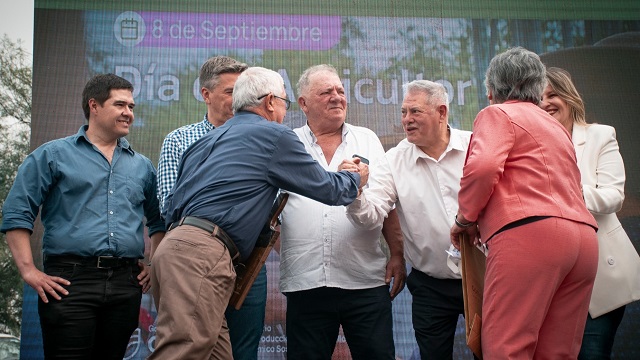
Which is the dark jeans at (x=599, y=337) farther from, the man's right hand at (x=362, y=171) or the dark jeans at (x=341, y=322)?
the man's right hand at (x=362, y=171)

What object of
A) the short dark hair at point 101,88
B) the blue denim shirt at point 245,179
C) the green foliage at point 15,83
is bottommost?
the blue denim shirt at point 245,179

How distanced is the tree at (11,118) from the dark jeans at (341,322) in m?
2.24

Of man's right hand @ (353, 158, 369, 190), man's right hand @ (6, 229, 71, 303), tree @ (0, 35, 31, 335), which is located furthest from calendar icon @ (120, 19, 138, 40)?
man's right hand @ (353, 158, 369, 190)

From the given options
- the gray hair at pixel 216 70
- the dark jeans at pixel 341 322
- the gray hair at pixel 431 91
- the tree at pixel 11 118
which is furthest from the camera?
the tree at pixel 11 118

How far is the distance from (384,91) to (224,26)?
1117 mm

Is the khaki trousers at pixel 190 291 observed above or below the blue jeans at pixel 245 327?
above

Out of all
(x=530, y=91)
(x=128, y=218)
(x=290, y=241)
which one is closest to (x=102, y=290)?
(x=128, y=218)

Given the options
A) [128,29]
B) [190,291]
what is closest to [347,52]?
[128,29]

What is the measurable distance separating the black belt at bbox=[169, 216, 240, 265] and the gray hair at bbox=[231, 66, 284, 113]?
55 cm

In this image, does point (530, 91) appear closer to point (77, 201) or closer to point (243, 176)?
point (243, 176)

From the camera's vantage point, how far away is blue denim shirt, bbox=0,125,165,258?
264 centimetres

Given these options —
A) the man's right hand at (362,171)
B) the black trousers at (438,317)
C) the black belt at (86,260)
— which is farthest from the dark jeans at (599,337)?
the black belt at (86,260)

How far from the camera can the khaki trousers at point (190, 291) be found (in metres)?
1.97

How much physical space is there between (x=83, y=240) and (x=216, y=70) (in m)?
1.00
